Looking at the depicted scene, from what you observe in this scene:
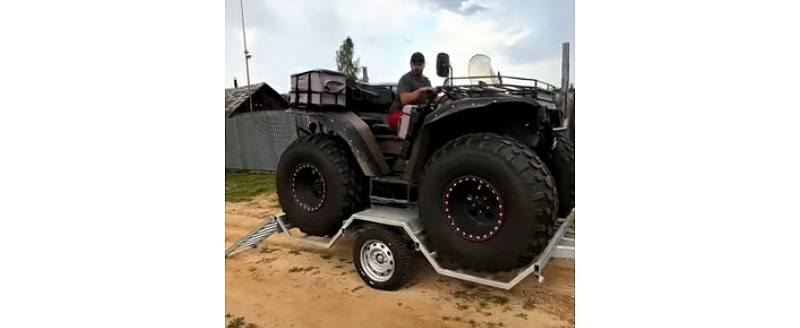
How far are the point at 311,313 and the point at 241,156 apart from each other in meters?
0.66

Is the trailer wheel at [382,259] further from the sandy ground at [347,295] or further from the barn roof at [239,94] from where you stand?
the barn roof at [239,94]

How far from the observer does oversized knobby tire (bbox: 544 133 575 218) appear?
1582 mm

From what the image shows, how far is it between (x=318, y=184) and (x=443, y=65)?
854 millimetres

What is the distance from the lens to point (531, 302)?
1.63m

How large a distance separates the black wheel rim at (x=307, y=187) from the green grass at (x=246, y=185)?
0.35 feet

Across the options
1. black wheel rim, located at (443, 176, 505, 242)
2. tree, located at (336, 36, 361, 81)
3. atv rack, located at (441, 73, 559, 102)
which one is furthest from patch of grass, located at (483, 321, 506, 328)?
tree, located at (336, 36, 361, 81)


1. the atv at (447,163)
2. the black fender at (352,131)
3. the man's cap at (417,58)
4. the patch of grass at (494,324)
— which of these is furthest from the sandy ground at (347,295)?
A: the man's cap at (417,58)

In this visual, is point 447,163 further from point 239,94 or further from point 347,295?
point 239,94

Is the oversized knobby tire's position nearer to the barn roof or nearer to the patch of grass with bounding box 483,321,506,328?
the patch of grass with bounding box 483,321,506,328

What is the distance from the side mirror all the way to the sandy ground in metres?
0.71

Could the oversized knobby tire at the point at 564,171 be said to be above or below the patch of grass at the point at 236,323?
above

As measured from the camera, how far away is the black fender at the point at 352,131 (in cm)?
211

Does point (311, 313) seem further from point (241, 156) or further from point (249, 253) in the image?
point (241, 156)

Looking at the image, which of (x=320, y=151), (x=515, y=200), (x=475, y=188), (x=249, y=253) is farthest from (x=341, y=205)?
(x=515, y=200)
